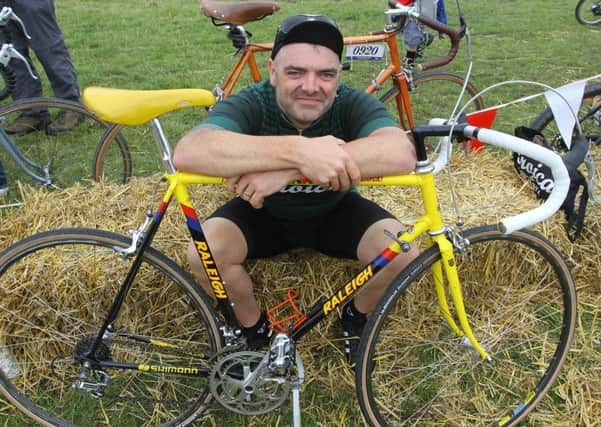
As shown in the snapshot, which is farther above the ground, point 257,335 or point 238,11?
point 238,11

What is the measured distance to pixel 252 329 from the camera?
7.74ft

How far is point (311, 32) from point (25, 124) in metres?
2.98

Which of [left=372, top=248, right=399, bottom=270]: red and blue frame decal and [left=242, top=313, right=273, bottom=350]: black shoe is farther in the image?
[left=242, top=313, right=273, bottom=350]: black shoe

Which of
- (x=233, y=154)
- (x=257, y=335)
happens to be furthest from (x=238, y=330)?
(x=233, y=154)

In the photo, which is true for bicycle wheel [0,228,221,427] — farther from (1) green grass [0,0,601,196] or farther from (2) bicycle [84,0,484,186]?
(1) green grass [0,0,601,196]

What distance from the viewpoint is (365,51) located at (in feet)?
13.2

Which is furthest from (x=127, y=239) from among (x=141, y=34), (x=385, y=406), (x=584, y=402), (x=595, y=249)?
(x=141, y=34)

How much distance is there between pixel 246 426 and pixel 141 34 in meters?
8.96

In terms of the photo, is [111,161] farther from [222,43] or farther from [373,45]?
[222,43]

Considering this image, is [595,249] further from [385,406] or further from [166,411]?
[166,411]

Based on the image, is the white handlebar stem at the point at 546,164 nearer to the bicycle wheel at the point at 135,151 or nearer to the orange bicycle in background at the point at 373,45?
the orange bicycle in background at the point at 373,45

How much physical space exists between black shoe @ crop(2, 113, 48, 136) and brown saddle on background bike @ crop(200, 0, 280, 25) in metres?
1.66

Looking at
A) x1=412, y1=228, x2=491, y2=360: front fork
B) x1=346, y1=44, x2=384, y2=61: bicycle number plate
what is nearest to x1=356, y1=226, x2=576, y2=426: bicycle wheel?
x1=412, y1=228, x2=491, y2=360: front fork

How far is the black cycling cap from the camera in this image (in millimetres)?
1971
